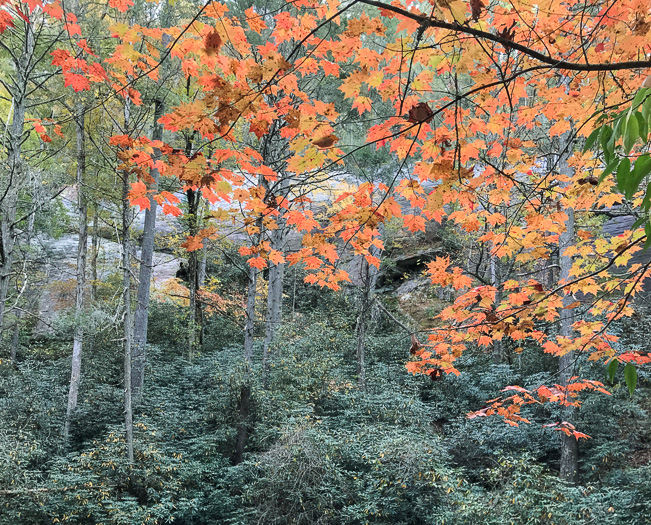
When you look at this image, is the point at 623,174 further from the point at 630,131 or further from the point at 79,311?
the point at 79,311

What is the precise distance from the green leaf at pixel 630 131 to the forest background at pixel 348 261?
0.01 meters

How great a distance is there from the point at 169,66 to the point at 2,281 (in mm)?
5521

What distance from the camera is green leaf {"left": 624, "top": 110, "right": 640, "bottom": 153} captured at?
2.70ft

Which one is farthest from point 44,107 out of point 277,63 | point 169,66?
point 277,63

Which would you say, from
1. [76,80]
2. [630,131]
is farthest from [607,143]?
[76,80]

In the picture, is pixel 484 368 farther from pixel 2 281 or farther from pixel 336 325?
pixel 2 281

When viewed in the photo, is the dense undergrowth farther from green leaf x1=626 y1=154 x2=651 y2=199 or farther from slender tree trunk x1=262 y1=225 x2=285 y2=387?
green leaf x1=626 y1=154 x2=651 y2=199

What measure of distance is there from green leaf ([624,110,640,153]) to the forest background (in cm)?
1

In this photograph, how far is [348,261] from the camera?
3473mm

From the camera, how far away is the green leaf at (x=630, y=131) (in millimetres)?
824

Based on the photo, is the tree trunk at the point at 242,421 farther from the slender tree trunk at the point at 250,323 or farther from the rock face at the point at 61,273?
the rock face at the point at 61,273

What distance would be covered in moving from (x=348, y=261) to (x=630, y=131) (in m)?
2.67

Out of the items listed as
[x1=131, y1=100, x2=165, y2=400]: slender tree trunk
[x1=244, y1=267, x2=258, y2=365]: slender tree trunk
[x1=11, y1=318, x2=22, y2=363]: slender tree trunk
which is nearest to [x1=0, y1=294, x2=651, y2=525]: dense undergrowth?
[x1=244, y1=267, x2=258, y2=365]: slender tree trunk

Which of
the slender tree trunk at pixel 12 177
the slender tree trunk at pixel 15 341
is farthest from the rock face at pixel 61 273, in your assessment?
the slender tree trunk at pixel 12 177
